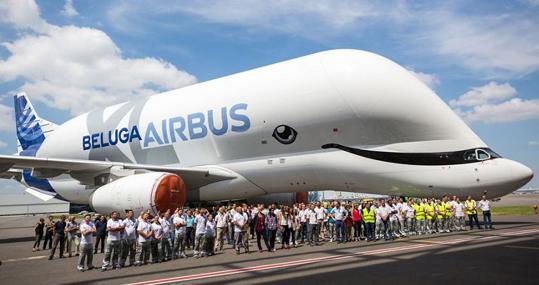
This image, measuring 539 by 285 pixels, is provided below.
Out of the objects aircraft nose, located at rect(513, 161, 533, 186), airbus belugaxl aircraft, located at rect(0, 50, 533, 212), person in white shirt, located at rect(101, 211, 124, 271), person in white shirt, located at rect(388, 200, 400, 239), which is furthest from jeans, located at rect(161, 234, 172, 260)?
aircraft nose, located at rect(513, 161, 533, 186)

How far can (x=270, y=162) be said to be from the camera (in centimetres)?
1702

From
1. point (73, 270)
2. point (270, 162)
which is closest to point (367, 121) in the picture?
point (270, 162)

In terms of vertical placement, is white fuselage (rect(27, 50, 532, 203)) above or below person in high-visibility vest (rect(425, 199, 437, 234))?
above

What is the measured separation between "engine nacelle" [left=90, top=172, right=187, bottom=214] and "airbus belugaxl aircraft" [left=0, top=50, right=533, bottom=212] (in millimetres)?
45

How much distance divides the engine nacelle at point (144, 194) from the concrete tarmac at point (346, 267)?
9.76ft

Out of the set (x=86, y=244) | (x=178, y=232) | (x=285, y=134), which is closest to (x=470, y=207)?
Answer: (x=285, y=134)

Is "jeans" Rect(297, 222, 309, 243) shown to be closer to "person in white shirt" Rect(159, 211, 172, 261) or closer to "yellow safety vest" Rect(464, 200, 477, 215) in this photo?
"person in white shirt" Rect(159, 211, 172, 261)

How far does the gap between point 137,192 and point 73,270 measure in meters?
5.33

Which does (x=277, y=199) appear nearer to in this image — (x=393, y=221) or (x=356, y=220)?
(x=356, y=220)

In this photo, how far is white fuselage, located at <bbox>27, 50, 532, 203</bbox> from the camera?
14.4 m

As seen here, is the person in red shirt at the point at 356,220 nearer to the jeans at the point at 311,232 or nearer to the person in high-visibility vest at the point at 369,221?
the person in high-visibility vest at the point at 369,221

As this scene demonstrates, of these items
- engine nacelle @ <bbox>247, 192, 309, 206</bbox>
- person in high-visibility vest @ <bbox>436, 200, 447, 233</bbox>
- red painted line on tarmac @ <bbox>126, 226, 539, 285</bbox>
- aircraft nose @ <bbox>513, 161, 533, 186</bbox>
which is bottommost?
red painted line on tarmac @ <bbox>126, 226, 539, 285</bbox>

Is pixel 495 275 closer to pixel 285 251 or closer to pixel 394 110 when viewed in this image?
pixel 285 251

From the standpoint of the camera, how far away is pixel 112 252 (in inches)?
419
